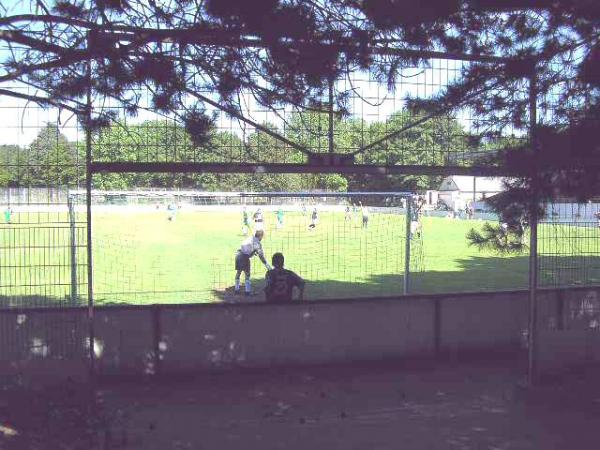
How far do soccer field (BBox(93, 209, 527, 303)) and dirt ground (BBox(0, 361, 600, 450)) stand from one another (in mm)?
5408

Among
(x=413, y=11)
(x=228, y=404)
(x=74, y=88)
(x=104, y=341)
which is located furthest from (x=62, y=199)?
(x=413, y=11)

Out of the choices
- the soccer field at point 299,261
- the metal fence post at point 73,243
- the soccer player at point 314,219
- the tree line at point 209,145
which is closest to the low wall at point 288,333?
the metal fence post at point 73,243

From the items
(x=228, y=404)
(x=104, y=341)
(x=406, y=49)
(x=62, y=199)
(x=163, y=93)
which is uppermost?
(x=406, y=49)

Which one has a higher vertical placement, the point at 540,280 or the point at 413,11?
the point at 413,11

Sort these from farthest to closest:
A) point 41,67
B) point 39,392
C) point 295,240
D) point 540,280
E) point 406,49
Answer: point 295,240, point 540,280, point 39,392, point 406,49, point 41,67

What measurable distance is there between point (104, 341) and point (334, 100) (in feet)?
12.2

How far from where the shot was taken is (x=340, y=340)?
7812mm

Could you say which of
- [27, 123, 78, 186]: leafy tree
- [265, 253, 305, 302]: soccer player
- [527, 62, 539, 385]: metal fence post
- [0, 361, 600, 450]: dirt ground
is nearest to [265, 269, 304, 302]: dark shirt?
[265, 253, 305, 302]: soccer player

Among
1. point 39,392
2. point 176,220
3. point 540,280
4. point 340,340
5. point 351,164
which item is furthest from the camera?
point 176,220

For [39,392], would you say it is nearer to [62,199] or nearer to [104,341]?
[104,341]

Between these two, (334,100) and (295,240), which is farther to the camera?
(295,240)

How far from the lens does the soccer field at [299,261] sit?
13891 millimetres

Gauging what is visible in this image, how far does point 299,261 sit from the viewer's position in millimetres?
18594

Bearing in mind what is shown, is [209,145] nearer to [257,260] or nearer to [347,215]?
[257,260]
